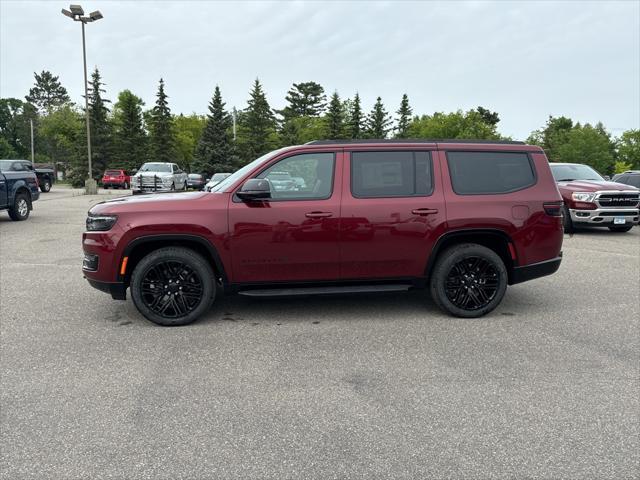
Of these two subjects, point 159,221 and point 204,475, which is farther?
point 159,221

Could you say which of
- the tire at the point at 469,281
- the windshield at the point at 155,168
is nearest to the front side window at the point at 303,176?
the tire at the point at 469,281

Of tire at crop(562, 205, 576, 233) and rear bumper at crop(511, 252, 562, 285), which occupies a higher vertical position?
tire at crop(562, 205, 576, 233)

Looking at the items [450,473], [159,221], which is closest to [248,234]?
[159,221]

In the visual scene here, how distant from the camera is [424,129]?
78312 millimetres

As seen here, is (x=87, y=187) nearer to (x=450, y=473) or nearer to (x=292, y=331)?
(x=292, y=331)

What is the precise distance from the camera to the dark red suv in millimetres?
5066

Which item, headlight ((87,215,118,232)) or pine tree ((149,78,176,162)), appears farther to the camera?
pine tree ((149,78,176,162))

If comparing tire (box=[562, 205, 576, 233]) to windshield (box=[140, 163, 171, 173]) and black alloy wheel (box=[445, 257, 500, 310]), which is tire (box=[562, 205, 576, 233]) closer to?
black alloy wheel (box=[445, 257, 500, 310])

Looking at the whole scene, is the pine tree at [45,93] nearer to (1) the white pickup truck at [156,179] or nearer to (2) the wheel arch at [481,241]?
(1) the white pickup truck at [156,179]

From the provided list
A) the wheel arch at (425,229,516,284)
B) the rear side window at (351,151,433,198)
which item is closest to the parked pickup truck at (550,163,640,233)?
the wheel arch at (425,229,516,284)

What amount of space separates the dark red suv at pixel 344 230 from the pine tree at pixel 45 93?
432ft

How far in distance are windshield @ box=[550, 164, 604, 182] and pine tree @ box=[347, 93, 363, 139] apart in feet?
191

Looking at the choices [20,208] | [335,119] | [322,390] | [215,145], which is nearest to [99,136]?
[215,145]

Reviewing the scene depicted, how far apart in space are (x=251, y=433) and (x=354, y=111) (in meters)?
72.9
